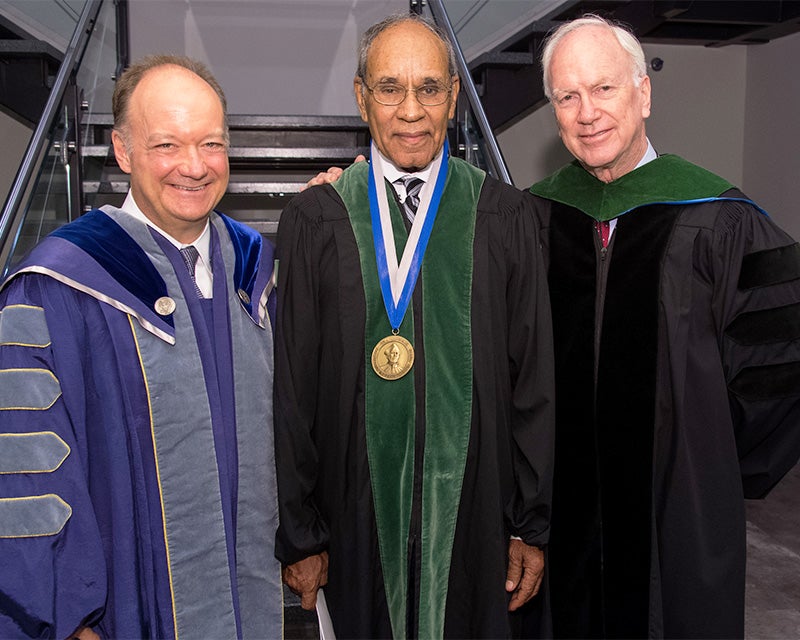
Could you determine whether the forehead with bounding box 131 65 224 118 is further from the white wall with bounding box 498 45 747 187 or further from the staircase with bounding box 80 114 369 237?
the white wall with bounding box 498 45 747 187

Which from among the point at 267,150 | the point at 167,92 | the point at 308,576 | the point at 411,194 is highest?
the point at 267,150

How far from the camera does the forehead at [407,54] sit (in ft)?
6.09

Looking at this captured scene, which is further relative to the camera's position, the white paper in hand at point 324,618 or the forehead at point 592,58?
the forehead at point 592,58

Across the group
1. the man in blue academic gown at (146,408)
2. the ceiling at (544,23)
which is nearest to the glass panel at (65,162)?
the man in blue academic gown at (146,408)

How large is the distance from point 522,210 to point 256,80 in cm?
609

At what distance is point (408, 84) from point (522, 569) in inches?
48.4

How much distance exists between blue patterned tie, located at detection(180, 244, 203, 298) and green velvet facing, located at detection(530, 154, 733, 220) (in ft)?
3.36

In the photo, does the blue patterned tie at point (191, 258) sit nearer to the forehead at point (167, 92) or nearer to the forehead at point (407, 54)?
the forehead at point (167, 92)

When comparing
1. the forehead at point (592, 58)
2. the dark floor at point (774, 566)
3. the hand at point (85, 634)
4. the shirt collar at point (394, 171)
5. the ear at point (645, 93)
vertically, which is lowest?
the dark floor at point (774, 566)

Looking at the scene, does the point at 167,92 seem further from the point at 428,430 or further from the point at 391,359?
the point at 428,430

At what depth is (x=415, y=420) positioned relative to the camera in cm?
188

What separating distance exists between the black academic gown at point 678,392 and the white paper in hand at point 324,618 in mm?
755

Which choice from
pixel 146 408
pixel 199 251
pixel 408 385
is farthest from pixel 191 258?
pixel 408 385

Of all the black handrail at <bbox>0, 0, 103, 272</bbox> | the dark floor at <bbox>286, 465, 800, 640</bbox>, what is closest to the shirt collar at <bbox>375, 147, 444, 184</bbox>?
the dark floor at <bbox>286, 465, 800, 640</bbox>
